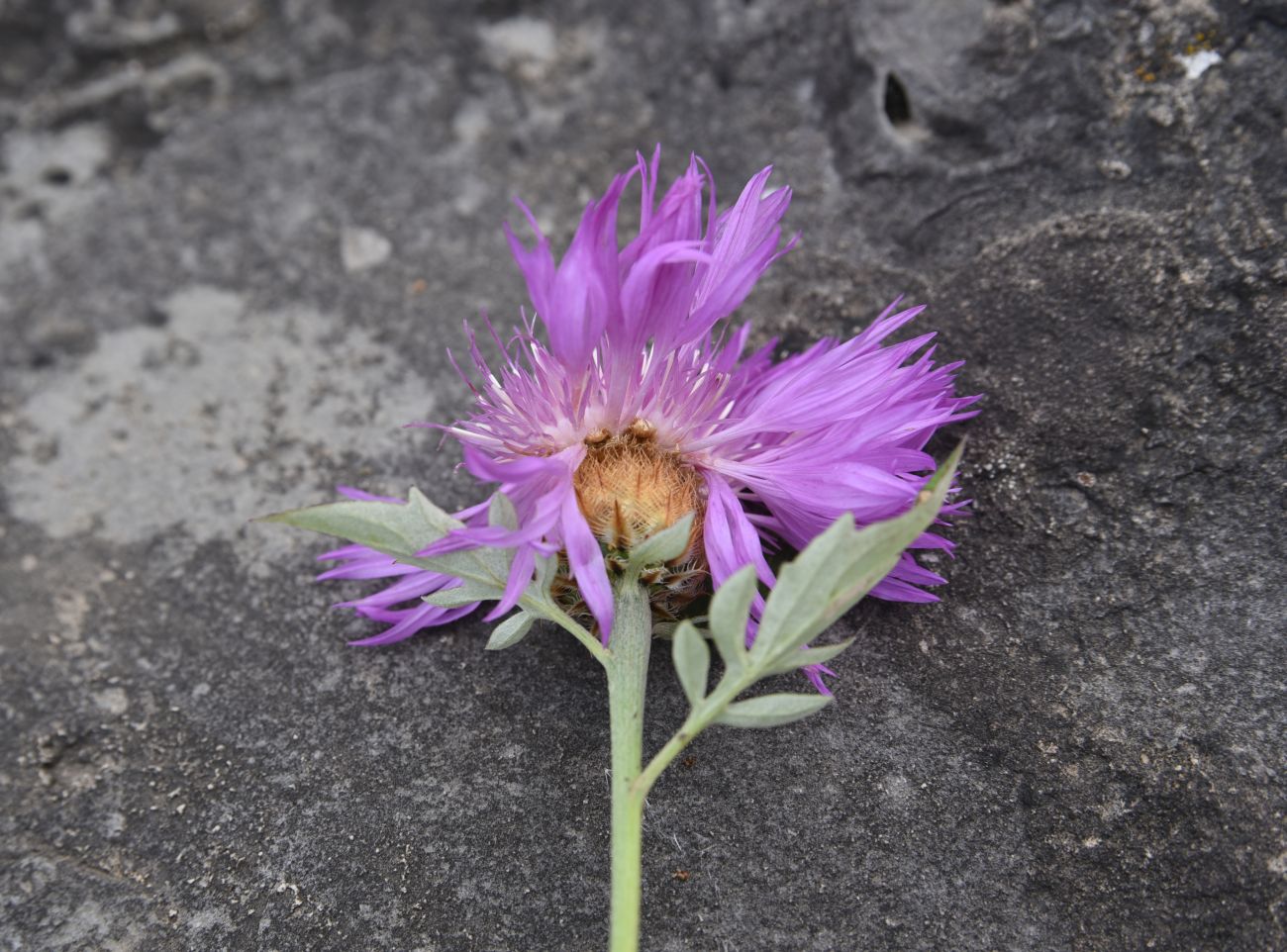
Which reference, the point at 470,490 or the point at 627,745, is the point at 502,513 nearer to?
the point at 627,745

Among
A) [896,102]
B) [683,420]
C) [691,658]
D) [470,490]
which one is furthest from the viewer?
[896,102]

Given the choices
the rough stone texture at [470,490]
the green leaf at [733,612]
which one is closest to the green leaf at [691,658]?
the green leaf at [733,612]

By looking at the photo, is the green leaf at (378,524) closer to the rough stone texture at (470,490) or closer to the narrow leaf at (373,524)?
the narrow leaf at (373,524)

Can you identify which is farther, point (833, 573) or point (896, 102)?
point (896, 102)

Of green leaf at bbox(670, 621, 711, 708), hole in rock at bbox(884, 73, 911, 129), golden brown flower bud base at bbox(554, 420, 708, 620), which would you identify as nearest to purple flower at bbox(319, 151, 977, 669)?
golden brown flower bud base at bbox(554, 420, 708, 620)

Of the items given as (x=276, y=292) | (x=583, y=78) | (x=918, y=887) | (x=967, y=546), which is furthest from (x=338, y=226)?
(x=918, y=887)

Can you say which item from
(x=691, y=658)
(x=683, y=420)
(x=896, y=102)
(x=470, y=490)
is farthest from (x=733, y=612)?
(x=896, y=102)
